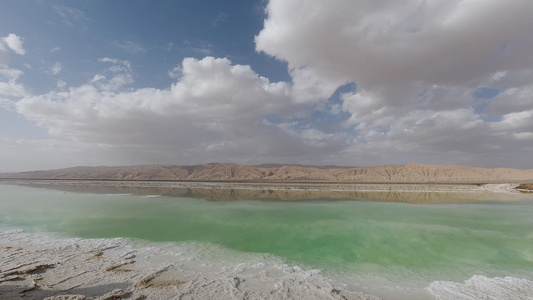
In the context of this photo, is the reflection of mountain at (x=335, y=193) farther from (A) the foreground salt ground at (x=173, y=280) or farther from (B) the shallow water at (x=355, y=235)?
(A) the foreground salt ground at (x=173, y=280)

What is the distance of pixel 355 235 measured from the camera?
38.3 feet

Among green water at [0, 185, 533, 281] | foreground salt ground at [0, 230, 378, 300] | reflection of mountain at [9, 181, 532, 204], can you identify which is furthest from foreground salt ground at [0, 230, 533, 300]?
reflection of mountain at [9, 181, 532, 204]

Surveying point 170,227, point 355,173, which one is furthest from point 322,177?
point 170,227

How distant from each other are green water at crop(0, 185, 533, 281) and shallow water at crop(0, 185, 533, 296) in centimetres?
3

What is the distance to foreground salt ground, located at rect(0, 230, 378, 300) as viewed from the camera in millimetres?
5434

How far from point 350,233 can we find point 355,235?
1.24ft

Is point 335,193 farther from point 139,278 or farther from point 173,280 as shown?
point 139,278

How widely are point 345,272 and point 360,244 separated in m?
3.48

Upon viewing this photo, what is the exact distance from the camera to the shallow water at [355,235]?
298 inches

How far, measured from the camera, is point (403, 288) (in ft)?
20.1

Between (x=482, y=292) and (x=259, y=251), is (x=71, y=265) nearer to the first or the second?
(x=259, y=251)

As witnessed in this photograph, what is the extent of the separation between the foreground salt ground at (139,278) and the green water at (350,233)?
70.0 inches

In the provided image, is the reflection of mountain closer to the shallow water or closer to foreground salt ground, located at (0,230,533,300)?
the shallow water

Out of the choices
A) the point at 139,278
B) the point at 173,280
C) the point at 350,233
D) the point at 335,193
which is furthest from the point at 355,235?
the point at 335,193
